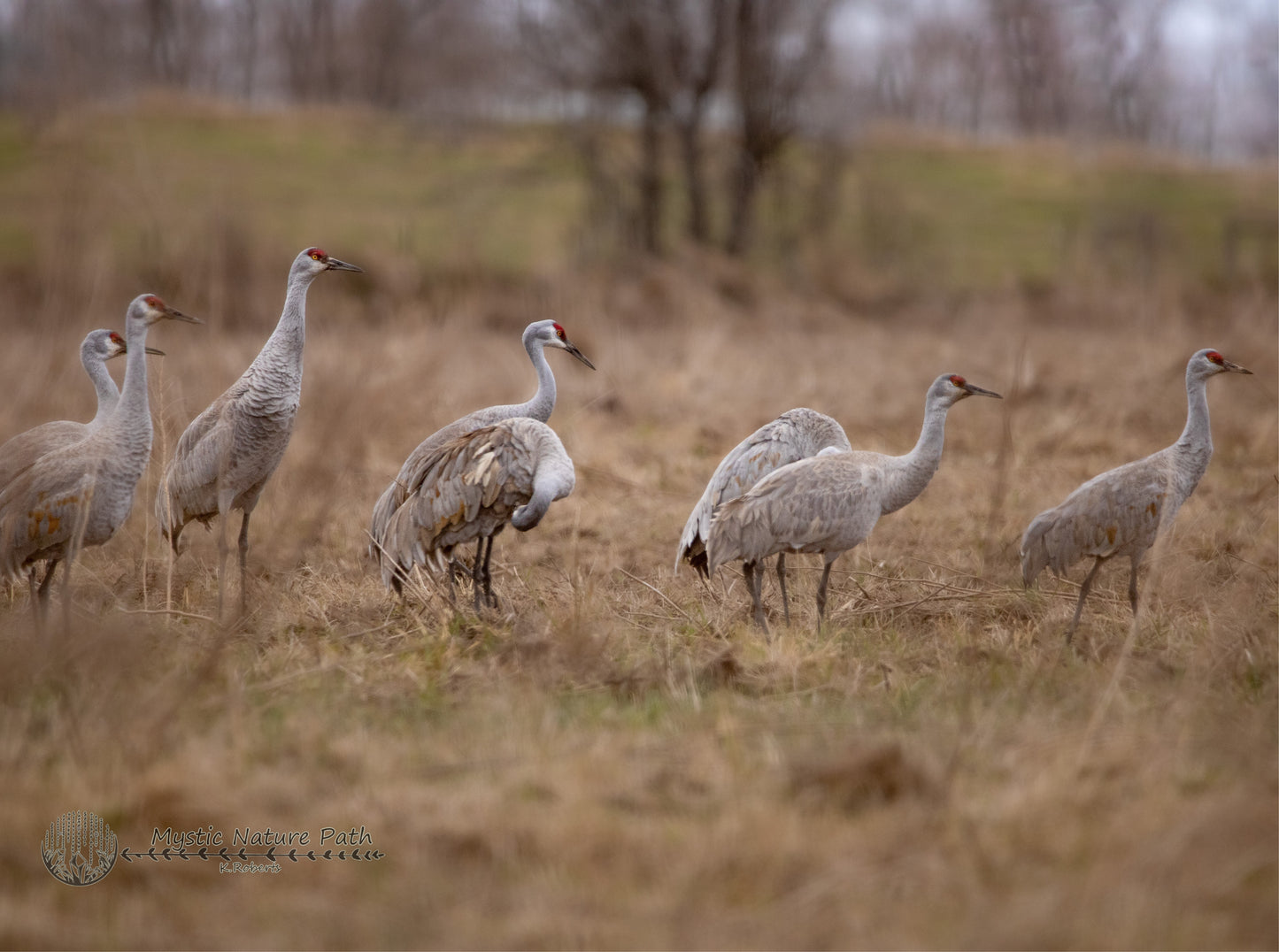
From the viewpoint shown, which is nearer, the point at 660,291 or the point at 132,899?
the point at 132,899

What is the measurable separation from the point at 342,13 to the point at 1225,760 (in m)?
37.6

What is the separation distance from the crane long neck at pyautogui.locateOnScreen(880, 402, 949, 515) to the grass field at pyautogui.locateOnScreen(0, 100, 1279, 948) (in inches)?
18.2

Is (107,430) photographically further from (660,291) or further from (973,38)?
(973,38)

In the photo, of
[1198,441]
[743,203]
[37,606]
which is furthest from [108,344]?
[743,203]

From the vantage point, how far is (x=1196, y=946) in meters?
2.56

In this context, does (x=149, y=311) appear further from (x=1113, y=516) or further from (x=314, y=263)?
(x=1113, y=516)

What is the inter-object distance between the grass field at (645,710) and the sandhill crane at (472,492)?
239mm

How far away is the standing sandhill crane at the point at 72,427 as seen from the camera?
470cm

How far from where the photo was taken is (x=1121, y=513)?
4.79 meters

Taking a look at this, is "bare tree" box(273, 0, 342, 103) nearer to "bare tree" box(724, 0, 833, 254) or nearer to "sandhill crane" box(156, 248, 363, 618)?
"bare tree" box(724, 0, 833, 254)

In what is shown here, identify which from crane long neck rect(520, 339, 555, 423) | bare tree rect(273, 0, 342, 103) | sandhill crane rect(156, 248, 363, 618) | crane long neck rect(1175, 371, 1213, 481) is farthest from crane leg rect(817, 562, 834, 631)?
bare tree rect(273, 0, 342, 103)

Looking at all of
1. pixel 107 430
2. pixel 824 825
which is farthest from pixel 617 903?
pixel 107 430

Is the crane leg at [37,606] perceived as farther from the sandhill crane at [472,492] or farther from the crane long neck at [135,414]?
the sandhill crane at [472,492]

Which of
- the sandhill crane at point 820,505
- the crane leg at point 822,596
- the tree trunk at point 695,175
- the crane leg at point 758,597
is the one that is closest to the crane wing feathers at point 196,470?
the sandhill crane at point 820,505
